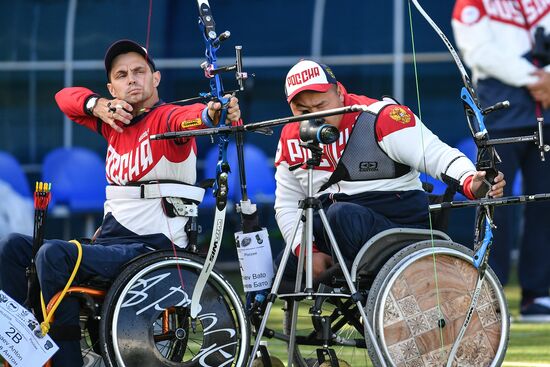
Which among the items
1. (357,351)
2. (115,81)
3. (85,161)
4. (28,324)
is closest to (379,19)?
(85,161)

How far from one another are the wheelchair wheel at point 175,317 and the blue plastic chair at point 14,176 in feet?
25.6

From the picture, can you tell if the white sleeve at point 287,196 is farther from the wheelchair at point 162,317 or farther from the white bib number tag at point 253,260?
the wheelchair at point 162,317

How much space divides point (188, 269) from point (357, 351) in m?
1.90

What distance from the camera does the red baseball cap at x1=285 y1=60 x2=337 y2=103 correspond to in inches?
241

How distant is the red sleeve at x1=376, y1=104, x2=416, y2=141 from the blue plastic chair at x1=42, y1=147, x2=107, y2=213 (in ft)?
25.0

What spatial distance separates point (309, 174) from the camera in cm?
572

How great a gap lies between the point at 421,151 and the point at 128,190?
49.3 inches

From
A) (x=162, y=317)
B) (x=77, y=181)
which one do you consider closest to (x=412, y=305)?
(x=162, y=317)

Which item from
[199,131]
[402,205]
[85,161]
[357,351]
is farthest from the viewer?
[85,161]

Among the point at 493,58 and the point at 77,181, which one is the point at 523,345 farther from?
the point at 77,181

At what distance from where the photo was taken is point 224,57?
13.8 m

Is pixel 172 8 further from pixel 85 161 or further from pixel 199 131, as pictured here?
pixel 199 131

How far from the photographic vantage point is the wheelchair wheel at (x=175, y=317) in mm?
5605

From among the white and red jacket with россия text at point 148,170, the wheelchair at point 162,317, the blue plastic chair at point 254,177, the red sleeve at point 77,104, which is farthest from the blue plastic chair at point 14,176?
the wheelchair at point 162,317
